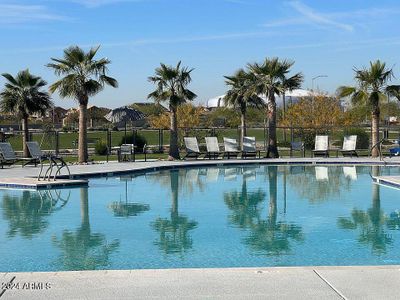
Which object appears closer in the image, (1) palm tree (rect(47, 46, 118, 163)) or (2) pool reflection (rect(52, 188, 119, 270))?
(2) pool reflection (rect(52, 188, 119, 270))

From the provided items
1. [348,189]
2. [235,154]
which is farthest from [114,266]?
[235,154]

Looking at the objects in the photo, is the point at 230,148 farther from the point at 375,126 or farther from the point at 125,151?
the point at 375,126

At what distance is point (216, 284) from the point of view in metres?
5.25

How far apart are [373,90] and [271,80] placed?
4.07 metres

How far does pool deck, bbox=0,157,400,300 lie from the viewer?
492 centimetres

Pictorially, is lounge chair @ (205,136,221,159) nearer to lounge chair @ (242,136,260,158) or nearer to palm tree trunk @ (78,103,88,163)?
lounge chair @ (242,136,260,158)

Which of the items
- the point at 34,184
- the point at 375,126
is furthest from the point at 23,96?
the point at 375,126

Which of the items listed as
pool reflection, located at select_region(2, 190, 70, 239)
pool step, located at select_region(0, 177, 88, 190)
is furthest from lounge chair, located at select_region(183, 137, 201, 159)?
pool reflection, located at select_region(2, 190, 70, 239)

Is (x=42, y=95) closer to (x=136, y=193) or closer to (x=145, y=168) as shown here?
(x=145, y=168)

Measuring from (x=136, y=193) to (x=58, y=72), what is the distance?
923cm

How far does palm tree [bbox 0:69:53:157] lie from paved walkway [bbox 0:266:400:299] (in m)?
21.1

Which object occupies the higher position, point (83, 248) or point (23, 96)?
point (23, 96)

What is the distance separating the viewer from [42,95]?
26188 mm

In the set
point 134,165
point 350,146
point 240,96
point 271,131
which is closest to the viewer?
point 134,165
